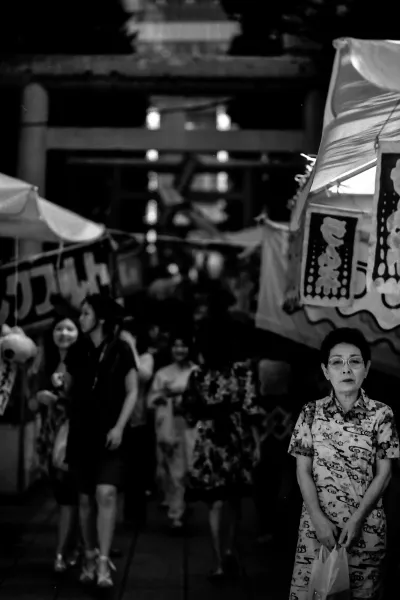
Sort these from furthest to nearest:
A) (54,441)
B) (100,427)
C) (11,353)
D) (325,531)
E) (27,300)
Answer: (27,300) < (11,353) < (54,441) < (100,427) < (325,531)

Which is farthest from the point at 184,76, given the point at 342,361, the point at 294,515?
the point at 342,361

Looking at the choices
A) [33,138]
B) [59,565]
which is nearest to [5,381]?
[59,565]

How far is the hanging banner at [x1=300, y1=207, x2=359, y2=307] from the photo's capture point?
281 inches

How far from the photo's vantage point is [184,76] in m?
11.5

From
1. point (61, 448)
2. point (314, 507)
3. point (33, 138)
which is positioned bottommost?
point (61, 448)

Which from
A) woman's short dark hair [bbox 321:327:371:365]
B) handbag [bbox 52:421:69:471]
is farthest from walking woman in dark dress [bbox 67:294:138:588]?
woman's short dark hair [bbox 321:327:371:365]

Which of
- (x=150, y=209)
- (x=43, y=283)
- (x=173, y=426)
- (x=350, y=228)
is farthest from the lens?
(x=150, y=209)

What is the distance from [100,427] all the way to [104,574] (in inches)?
42.8

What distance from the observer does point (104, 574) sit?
6051 mm

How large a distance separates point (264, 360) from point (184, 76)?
5324 mm

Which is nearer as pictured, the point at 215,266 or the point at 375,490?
the point at 375,490

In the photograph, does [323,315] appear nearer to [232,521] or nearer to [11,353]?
[232,521]

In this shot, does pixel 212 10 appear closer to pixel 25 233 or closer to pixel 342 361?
pixel 25 233

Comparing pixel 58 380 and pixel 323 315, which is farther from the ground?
pixel 323 315
